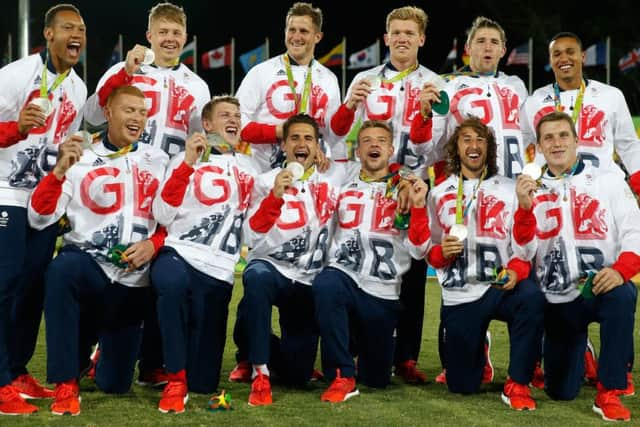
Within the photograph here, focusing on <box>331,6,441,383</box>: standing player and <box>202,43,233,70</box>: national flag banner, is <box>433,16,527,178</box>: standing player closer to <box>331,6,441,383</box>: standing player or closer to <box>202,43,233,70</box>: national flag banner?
<box>331,6,441,383</box>: standing player

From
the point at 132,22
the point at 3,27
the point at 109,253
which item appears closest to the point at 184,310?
the point at 109,253

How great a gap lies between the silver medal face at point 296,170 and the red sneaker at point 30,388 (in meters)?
1.87

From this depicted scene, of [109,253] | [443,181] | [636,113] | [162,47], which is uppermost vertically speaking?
[636,113]

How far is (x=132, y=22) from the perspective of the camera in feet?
145

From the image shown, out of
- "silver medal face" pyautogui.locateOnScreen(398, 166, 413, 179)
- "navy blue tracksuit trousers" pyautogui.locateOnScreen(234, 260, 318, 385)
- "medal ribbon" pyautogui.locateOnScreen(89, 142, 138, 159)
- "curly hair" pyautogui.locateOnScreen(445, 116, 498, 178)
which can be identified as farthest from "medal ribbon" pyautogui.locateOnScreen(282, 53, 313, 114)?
→ "medal ribbon" pyautogui.locateOnScreen(89, 142, 138, 159)

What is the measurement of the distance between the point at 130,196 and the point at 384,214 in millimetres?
1518

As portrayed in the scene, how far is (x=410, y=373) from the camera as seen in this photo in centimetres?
614

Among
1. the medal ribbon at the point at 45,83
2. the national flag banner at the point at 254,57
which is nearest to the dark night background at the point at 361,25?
the national flag banner at the point at 254,57

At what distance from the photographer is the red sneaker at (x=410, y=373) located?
20.0ft

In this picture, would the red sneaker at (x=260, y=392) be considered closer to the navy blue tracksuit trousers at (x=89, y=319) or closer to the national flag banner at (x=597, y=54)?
the navy blue tracksuit trousers at (x=89, y=319)

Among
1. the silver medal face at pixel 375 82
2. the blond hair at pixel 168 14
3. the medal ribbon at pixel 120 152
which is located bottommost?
the medal ribbon at pixel 120 152

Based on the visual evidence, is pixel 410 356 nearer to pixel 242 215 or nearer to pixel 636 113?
pixel 242 215

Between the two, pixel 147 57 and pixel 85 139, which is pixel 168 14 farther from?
pixel 85 139

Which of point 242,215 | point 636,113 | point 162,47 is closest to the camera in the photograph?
point 242,215
